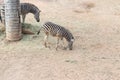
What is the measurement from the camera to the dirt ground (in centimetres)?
766

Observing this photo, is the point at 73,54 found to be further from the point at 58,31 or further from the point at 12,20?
the point at 12,20

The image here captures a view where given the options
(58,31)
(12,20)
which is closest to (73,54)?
(58,31)

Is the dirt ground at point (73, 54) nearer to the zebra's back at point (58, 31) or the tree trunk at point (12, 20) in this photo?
the tree trunk at point (12, 20)

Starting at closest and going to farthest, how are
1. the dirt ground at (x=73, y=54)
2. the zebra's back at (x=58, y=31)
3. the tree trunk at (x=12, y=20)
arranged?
the dirt ground at (x=73, y=54) < the zebra's back at (x=58, y=31) < the tree trunk at (x=12, y=20)

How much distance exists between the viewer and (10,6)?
31.8 ft

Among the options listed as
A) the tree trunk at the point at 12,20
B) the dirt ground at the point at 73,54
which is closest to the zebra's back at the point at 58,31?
the dirt ground at the point at 73,54

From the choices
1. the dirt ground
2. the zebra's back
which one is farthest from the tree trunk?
the zebra's back

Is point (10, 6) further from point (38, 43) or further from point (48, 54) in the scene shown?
point (48, 54)

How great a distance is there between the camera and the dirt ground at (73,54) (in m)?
7.66

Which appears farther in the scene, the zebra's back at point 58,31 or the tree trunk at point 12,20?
the tree trunk at point 12,20

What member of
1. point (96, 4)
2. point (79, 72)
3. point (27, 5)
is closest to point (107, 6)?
point (96, 4)

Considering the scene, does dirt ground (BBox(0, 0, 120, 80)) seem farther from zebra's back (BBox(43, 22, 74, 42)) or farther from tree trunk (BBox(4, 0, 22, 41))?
zebra's back (BBox(43, 22, 74, 42))

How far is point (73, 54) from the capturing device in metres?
8.87

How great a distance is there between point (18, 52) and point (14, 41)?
0.82m
